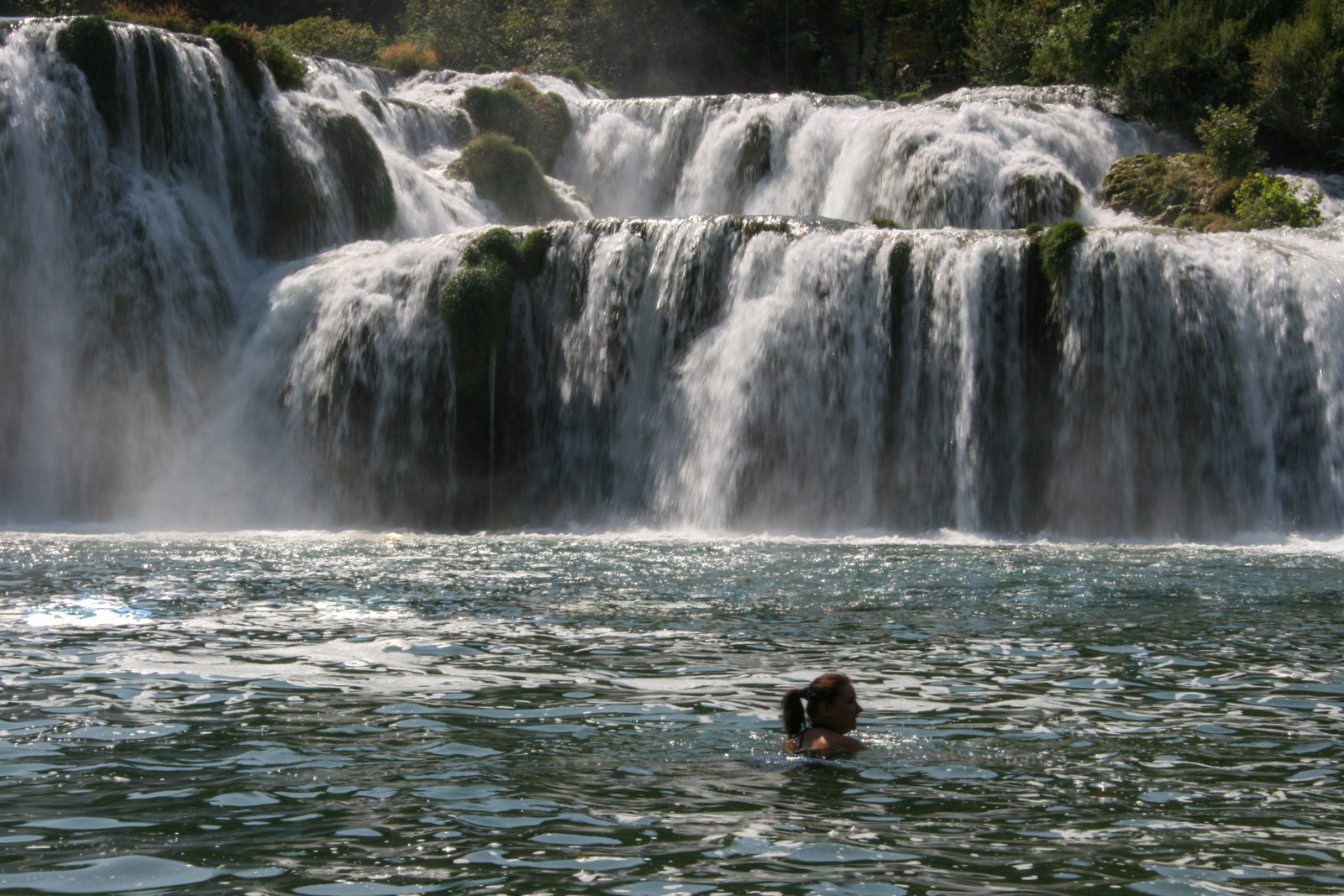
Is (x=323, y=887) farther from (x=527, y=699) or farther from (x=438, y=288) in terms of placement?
(x=438, y=288)

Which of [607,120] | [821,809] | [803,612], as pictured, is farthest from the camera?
[607,120]

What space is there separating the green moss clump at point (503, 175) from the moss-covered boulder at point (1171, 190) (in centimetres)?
1276

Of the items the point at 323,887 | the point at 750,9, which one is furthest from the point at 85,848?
the point at 750,9

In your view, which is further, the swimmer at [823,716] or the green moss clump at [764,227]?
the green moss clump at [764,227]

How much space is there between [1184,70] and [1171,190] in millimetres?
5705

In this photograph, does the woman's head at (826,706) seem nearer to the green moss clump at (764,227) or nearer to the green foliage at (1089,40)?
the green moss clump at (764,227)

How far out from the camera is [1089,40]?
1346 inches

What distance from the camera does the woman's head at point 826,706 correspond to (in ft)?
20.2

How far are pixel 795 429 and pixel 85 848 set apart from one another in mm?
16792

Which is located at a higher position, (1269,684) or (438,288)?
(438,288)

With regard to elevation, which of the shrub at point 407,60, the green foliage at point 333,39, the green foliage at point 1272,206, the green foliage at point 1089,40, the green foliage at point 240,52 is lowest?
the green foliage at point 1272,206

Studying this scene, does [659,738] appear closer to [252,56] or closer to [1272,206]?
[1272,206]

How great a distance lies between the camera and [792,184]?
30844 millimetres

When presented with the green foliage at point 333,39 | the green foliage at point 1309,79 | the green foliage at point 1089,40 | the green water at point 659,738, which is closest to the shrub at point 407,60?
the green foliage at point 333,39
